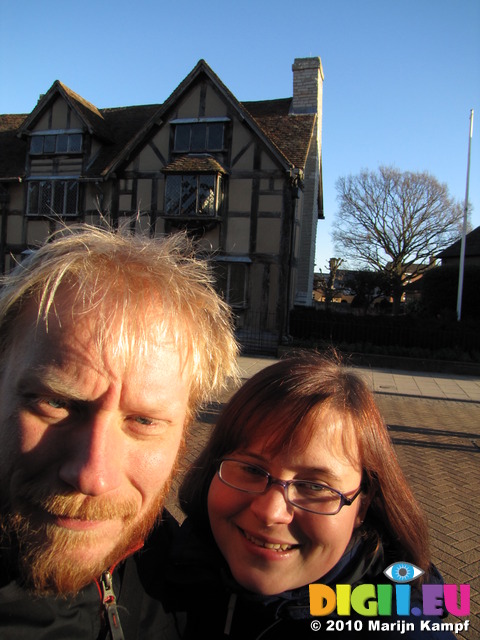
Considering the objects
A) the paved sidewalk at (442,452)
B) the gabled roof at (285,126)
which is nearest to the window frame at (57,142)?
the gabled roof at (285,126)

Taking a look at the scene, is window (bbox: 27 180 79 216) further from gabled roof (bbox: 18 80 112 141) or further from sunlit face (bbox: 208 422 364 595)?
sunlit face (bbox: 208 422 364 595)

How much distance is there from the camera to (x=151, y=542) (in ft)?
4.74

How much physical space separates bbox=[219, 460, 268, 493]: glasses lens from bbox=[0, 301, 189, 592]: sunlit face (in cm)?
27

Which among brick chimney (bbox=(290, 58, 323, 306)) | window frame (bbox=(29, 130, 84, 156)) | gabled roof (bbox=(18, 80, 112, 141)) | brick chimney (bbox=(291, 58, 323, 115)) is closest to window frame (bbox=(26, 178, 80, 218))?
window frame (bbox=(29, 130, 84, 156))

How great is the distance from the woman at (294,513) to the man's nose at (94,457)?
42 cm

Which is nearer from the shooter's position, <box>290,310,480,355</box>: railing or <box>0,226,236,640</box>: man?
<box>0,226,236,640</box>: man

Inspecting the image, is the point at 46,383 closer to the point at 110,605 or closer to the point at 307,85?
the point at 110,605

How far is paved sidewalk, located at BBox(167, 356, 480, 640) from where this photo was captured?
3.75 m

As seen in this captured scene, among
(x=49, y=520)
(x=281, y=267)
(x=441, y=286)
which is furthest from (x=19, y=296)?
(x=441, y=286)

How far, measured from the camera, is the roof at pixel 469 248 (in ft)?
90.9

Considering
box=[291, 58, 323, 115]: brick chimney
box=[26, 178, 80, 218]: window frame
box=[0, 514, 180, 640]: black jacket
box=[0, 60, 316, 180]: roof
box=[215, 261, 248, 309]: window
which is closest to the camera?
box=[0, 514, 180, 640]: black jacket

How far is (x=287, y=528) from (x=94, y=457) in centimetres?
61

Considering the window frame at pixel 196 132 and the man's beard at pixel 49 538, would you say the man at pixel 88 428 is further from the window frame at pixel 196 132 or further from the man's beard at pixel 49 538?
the window frame at pixel 196 132

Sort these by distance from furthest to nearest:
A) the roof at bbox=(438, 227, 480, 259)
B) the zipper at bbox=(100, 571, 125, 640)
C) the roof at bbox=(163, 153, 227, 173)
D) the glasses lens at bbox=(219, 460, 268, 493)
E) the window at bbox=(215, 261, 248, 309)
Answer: the roof at bbox=(438, 227, 480, 259) < the window at bbox=(215, 261, 248, 309) < the roof at bbox=(163, 153, 227, 173) < the glasses lens at bbox=(219, 460, 268, 493) < the zipper at bbox=(100, 571, 125, 640)
